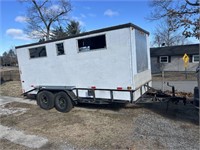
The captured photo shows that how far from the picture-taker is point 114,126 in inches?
211

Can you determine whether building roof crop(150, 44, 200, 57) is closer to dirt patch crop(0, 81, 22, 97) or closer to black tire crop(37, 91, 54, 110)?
dirt patch crop(0, 81, 22, 97)

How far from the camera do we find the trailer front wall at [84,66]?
560 cm

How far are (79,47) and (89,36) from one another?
65cm

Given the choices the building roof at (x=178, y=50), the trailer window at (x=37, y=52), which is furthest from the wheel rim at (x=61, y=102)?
the building roof at (x=178, y=50)

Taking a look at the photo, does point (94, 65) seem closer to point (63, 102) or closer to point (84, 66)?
point (84, 66)

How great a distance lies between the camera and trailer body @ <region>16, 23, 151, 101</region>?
5.56m

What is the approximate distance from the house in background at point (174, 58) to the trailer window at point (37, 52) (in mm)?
20104

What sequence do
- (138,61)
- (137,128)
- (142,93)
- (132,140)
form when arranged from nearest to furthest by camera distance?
(132,140) < (137,128) < (138,61) < (142,93)

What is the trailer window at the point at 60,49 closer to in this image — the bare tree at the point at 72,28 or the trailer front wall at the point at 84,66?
the trailer front wall at the point at 84,66

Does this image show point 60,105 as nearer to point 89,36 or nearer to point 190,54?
point 89,36

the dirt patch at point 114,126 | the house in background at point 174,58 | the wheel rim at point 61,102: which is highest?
the house in background at point 174,58

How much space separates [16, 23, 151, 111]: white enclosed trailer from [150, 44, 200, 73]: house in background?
19.3 m

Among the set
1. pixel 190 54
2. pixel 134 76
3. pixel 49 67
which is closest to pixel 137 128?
pixel 134 76

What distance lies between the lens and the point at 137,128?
509 centimetres
